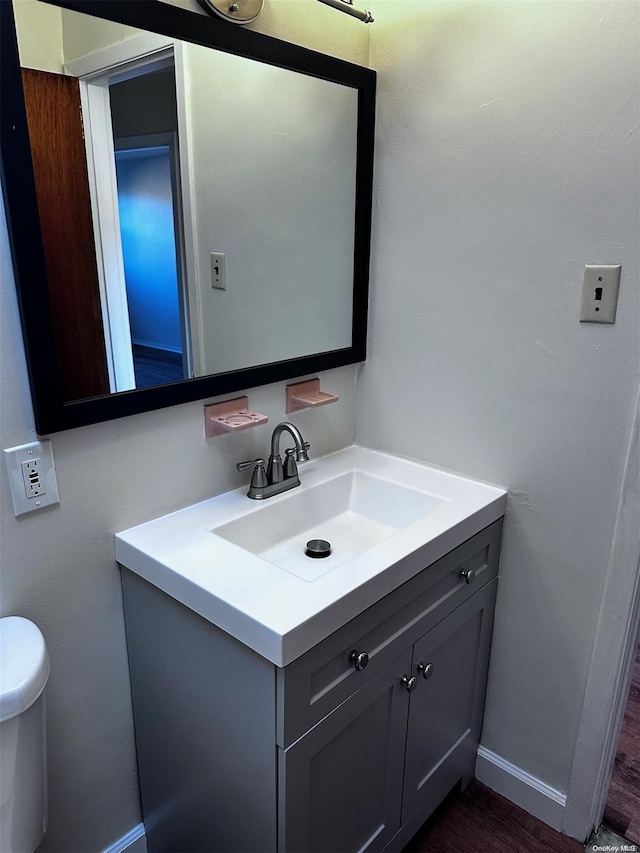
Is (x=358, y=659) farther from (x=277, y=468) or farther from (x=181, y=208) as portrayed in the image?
(x=181, y=208)

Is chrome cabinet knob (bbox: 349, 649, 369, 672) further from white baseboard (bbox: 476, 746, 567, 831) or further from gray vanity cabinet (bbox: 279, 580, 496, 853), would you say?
white baseboard (bbox: 476, 746, 567, 831)

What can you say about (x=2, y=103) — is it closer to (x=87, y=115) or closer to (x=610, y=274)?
(x=87, y=115)

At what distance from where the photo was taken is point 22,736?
3.27 ft

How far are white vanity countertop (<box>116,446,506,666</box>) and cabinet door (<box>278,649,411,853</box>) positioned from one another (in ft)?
0.70

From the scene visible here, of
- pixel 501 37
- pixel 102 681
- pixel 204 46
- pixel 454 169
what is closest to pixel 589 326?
pixel 454 169

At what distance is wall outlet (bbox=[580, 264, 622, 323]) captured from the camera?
127 centimetres

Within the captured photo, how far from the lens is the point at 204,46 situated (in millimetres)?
1213

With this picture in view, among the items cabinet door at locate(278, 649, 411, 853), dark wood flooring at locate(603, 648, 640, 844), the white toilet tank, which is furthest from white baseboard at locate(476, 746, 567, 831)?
the white toilet tank

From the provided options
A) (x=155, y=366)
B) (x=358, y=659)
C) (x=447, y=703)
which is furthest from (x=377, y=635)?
(x=155, y=366)

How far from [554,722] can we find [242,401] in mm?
Answer: 1148

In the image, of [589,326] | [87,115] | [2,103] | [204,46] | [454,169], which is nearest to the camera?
[2,103]

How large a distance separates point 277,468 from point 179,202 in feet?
2.09

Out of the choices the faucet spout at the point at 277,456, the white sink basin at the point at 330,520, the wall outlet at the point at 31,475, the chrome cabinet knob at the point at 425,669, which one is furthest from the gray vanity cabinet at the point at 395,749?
the wall outlet at the point at 31,475

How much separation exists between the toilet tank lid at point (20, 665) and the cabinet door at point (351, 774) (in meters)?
0.43
